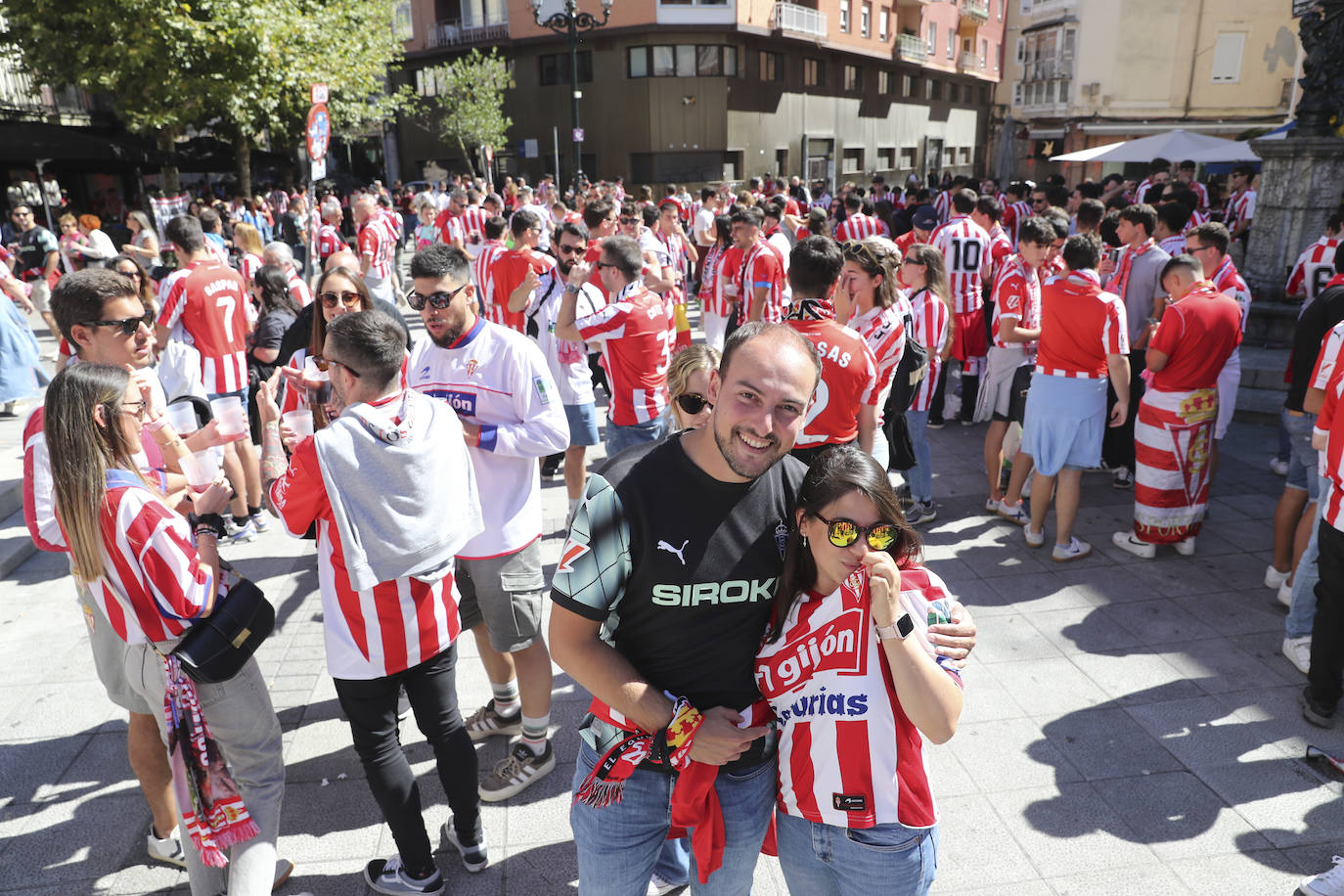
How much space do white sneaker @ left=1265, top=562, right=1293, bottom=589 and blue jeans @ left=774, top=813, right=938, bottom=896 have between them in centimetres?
420

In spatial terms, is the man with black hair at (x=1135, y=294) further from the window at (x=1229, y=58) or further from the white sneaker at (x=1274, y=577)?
the window at (x=1229, y=58)

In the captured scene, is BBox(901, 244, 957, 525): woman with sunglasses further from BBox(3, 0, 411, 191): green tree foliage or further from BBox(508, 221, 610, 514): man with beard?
BBox(3, 0, 411, 191): green tree foliage

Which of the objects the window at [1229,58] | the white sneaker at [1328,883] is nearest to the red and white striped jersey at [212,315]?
the white sneaker at [1328,883]

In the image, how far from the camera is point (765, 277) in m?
7.49

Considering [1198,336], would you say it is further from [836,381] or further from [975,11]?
[975,11]

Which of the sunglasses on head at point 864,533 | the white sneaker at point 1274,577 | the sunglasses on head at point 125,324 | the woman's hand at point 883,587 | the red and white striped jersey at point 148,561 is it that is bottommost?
the white sneaker at point 1274,577

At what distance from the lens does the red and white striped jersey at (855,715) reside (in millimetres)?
1942

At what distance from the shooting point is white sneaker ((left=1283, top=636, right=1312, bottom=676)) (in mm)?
4199

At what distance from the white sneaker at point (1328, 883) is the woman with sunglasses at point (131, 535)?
3463 millimetres

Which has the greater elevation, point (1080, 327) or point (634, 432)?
point (1080, 327)

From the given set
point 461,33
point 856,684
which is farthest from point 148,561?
point 461,33

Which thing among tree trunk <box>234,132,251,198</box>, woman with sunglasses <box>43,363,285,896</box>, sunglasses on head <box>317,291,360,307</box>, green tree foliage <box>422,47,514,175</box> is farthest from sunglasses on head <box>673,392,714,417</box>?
green tree foliage <box>422,47,514,175</box>

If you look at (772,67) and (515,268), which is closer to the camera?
(515,268)

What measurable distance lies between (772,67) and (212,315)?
33073 millimetres
